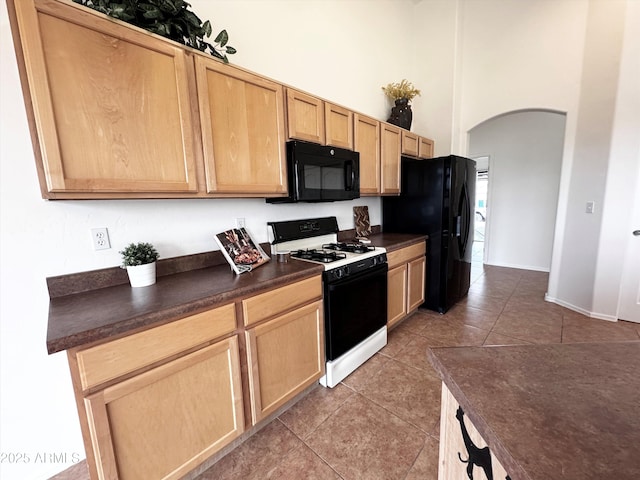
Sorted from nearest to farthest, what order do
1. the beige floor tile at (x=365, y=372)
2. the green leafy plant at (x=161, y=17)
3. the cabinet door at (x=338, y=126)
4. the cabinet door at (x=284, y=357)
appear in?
the green leafy plant at (x=161, y=17)
the cabinet door at (x=284, y=357)
the beige floor tile at (x=365, y=372)
the cabinet door at (x=338, y=126)

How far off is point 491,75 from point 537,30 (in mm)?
574

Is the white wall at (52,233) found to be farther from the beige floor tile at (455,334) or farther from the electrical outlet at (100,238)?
the beige floor tile at (455,334)

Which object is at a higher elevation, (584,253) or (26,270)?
(26,270)

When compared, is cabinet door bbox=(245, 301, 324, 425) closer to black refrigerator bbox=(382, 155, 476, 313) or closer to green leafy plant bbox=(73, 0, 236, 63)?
green leafy plant bbox=(73, 0, 236, 63)

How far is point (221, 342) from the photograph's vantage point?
4.23 feet

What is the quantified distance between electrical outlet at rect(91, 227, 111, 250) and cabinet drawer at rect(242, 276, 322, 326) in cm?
81

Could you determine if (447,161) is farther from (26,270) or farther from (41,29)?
(26,270)

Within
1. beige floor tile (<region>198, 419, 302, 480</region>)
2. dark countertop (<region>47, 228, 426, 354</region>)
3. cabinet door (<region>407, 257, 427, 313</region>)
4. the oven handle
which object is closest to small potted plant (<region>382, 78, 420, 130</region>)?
cabinet door (<region>407, 257, 427, 313</region>)

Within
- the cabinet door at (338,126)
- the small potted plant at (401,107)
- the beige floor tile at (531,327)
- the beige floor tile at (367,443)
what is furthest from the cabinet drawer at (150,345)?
the small potted plant at (401,107)

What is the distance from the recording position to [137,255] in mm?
1381

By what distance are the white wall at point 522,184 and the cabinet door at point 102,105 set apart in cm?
462

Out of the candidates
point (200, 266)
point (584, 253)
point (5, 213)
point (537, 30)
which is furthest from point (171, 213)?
point (537, 30)

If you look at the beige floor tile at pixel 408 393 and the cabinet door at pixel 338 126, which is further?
the cabinet door at pixel 338 126

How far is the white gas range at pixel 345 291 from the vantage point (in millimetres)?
1864
